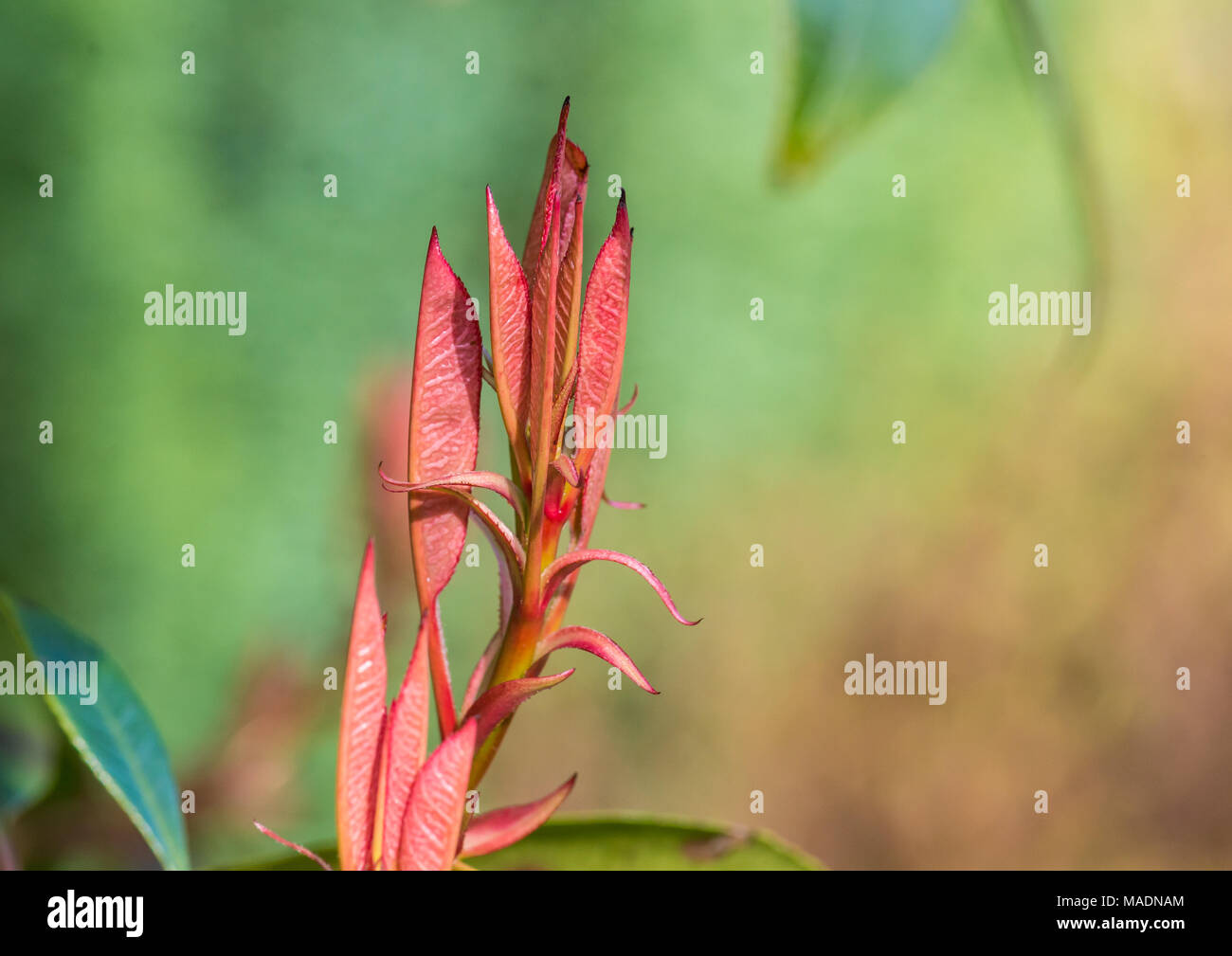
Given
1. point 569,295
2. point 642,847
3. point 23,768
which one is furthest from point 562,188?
point 23,768

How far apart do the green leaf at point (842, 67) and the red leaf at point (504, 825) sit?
518mm

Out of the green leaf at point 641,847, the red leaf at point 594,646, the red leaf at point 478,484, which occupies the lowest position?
the green leaf at point 641,847

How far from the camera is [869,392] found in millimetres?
986

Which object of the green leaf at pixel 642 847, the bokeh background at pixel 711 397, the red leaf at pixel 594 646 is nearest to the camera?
the red leaf at pixel 594 646

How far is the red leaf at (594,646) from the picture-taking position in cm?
22

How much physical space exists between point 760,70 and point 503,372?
0.80 m

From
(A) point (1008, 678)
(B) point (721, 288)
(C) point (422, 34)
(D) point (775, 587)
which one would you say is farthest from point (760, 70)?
(A) point (1008, 678)

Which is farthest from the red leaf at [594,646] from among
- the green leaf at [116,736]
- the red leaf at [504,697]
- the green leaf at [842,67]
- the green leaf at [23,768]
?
the green leaf at [842,67]

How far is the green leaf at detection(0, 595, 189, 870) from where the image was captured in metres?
0.30

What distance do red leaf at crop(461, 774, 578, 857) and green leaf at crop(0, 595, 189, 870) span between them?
0.11 meters

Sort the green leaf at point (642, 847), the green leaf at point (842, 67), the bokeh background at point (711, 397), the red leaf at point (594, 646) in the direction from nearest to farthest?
1. the red leaf at point (594, 646)
2. the green leaf at point (642, 847)
3. the green leaf at point (842, 67)
4. the bokeh background at point (711, 397)

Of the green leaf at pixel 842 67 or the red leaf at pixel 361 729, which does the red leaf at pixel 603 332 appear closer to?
the red leaf at pixel 361 729

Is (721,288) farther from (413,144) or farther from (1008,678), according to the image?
(1008,678)

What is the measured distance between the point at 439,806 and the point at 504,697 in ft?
0.11
